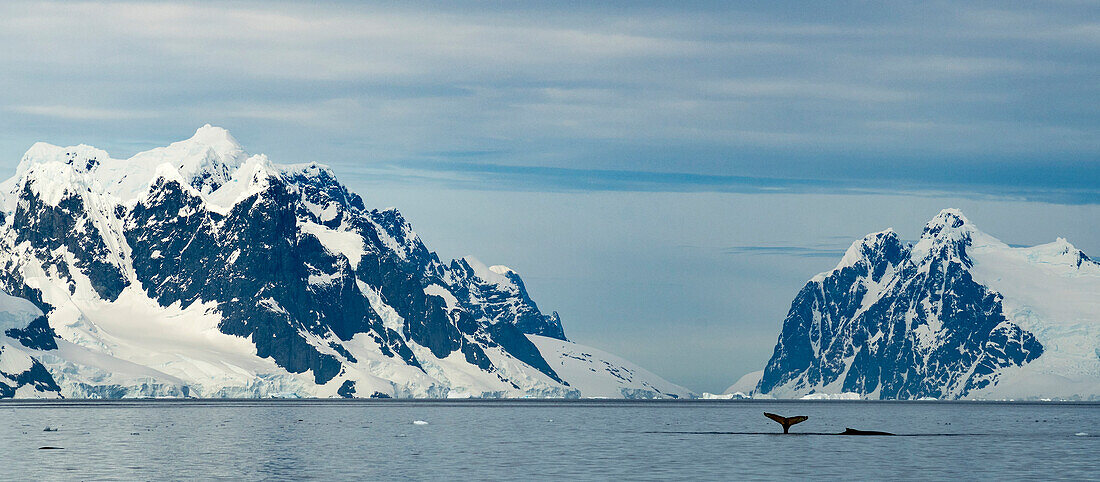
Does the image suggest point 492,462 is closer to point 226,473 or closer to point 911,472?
point 226,473

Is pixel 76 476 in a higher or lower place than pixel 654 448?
lower

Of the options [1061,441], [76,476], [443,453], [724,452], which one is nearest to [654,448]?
[724,452]

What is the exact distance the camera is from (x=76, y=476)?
10700 centimetres

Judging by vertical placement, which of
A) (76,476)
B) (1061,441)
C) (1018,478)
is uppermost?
(1061,441)

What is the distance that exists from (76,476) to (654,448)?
2479 inches

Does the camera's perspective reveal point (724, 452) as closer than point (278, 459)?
No

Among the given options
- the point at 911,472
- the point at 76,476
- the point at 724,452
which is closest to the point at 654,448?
the point at 724,452

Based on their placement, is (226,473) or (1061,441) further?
(1061,441)

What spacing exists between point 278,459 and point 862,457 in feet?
167

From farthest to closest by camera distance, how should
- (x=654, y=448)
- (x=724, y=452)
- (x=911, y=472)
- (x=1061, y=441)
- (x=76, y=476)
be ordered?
(x=1061, y=441) < (x=654, y=448) < (x=724, y=452) < (x=911, y=472) < (x=76, y=476)

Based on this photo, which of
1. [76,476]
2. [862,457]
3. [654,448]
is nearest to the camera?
[76,476]

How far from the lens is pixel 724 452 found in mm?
142750

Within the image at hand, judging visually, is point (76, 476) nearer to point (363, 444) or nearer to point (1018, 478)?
point (363, 444)

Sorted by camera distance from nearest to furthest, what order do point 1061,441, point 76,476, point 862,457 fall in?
1. point 76,476
2. point 862,457
3. point 1061,441
